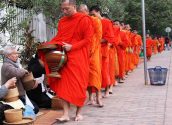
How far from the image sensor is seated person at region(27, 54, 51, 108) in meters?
8.77

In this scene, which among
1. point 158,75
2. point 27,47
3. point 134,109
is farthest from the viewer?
point 158,75

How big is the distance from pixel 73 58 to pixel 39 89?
5.24ft

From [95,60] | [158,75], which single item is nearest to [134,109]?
[95,60]

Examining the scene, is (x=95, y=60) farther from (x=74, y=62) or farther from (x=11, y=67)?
(x=11, y=67)

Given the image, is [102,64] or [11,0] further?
[102,64]

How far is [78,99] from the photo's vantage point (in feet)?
24.8

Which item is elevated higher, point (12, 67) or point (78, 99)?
point (12, 67)

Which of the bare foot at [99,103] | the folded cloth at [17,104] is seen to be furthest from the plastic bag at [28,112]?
the bare foot at [99,103]

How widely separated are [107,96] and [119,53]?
3284 mm

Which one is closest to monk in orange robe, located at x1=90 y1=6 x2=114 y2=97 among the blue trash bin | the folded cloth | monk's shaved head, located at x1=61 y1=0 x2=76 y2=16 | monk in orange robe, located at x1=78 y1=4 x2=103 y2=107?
monk in orange robe, located at x1=78 y1=4 x2=103 y2=107

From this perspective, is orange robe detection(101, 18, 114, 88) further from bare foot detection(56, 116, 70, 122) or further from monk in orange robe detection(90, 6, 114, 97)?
bare foot detection(56, 116, 70, 122)

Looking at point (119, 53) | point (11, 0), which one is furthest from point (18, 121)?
point (119, 53)

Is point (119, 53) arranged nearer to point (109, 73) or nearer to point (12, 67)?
point (109, 73)

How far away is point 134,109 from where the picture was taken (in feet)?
28.9
